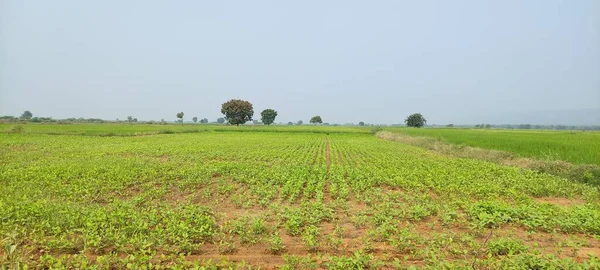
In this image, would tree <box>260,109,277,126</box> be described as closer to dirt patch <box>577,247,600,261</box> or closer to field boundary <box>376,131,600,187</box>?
field boundary <box>376,131,600,187</box>

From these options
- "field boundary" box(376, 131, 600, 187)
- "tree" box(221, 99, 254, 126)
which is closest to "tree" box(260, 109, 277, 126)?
"tree" box(221, 99, 254, 126)

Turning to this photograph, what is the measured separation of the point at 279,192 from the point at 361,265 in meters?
6.01

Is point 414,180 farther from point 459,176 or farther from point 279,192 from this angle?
point 279,192

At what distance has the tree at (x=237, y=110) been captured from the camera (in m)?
98.2

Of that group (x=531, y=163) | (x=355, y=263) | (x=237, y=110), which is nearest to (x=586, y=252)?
(x=355, y=263)

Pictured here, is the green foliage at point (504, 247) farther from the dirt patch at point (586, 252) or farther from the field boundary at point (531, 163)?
the field boundary at point (531, 163)

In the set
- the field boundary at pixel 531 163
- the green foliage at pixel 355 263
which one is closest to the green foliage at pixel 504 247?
the green foliage at pixel 355 263

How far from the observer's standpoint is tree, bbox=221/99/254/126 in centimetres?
9825

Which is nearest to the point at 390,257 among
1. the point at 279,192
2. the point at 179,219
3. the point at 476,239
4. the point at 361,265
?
the point at 361,265

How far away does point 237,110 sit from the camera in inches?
3861

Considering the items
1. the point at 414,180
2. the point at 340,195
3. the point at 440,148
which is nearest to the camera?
the point at 340,195

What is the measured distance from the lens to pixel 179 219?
720 cm

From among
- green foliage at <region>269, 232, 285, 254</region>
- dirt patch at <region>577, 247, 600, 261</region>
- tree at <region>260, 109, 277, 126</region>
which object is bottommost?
dirt patch at <region>577, 247, 600, 261</region>

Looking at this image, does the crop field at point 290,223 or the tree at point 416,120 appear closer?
the crop field at point 290,223
